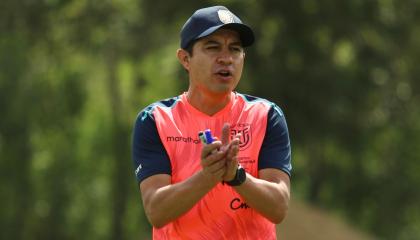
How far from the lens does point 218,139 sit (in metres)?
6.29

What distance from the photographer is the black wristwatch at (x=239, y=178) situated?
5.95 metres

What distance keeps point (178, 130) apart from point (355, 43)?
3096 centimetres

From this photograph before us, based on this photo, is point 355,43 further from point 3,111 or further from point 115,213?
point 3,111

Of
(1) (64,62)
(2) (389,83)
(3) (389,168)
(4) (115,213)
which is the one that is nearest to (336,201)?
(3) (389,168)

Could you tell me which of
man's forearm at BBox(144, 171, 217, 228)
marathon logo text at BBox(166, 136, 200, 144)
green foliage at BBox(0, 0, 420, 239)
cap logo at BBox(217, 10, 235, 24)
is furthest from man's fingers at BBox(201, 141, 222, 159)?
green foliage at BBox(0, 0, 420, 239)

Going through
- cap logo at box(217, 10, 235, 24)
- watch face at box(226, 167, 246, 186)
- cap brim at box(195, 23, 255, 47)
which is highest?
cap logo at box(217, 10, 235, 24)

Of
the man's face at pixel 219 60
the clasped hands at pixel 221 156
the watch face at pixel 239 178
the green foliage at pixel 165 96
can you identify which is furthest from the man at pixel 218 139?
the green foliage at pixel 165 96

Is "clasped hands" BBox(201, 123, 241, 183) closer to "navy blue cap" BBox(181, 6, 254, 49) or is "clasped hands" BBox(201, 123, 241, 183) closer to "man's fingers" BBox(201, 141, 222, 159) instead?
"man's fingers" BBox(201, 141, 222, 159)

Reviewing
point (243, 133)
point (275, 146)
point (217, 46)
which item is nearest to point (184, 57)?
point (217, 46)

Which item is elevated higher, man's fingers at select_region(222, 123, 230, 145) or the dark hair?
the dark hair

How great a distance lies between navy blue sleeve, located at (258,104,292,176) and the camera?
6.53 meters

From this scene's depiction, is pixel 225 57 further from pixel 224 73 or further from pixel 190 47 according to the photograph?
pixel 190 47

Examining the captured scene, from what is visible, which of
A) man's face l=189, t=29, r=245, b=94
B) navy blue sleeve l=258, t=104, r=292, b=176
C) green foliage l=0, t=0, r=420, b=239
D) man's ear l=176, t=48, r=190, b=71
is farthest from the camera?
green foliage l=0, t=0, r=420, b=239

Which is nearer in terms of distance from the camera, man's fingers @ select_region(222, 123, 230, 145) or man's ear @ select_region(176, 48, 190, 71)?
man's fingers @ select_region(222, 123, 230, 145)
